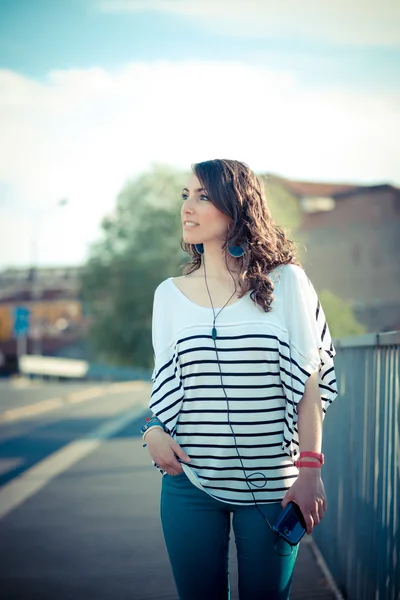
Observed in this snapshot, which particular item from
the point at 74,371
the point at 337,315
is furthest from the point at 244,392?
the point at 74,371

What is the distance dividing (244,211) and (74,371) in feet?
220

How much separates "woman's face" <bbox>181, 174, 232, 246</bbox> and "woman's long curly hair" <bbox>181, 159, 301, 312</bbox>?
23 mm

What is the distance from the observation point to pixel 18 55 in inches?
507

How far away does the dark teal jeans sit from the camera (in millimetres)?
2402

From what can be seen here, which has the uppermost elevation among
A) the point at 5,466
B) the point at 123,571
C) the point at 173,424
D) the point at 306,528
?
the point at 173,424

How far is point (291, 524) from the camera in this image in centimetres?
236

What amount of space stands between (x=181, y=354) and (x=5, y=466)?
877cm

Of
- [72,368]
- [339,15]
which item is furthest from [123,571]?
[72,368]

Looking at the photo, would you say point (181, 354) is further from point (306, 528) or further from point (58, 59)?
point (58, 59)

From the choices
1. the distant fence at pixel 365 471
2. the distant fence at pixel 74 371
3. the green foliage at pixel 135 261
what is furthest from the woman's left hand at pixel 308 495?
the distant fence at pixel 74 371

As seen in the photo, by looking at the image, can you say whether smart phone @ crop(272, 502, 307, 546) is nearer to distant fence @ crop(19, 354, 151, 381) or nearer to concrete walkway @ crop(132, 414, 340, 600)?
concrete walkway @ crop(132, 414, 340, 600)

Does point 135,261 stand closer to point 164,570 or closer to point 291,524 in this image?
point 164,570

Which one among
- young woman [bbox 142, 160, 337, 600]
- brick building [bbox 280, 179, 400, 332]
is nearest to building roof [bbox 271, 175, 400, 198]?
brick building [bbox 280, 179, 400, 332]

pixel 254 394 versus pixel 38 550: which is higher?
pixel 254 394
